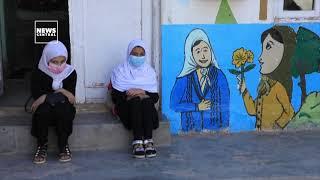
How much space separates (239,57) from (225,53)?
16 centimetres

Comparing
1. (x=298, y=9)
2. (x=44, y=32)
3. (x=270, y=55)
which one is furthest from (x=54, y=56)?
(x=298, y=9)

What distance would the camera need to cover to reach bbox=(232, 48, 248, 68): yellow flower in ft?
18.6

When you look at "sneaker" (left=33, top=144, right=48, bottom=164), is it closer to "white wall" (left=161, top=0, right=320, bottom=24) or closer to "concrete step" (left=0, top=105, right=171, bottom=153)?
"concrete step" (left=0, top=105, right=171, bottom=153)

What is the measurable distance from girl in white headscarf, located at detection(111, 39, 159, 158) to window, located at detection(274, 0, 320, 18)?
1.55 meters

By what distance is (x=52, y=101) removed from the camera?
479 cm

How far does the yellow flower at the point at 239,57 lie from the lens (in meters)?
5.68

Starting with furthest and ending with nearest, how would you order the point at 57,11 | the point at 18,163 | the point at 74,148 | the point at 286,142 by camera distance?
the point at 57,11, the point at 286,142, the point at 74,148, the point at 18,163

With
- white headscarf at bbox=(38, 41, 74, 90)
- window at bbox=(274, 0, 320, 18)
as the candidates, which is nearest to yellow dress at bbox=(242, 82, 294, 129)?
window at bbox=(274, 0, 320, 18)

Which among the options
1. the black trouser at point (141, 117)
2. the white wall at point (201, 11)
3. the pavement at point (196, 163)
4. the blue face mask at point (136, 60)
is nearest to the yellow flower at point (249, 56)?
the white wall at point (201, 11)

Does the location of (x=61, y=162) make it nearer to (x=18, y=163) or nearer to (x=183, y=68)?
(x=18, y=163)

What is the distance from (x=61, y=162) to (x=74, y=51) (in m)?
1.29

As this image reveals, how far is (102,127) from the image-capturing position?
5129 millimetres

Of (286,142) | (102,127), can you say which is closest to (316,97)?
(286,142)

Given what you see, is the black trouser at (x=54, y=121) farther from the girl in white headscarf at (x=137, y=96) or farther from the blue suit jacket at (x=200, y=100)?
the blue suit jacket at (x=200, y=100)
